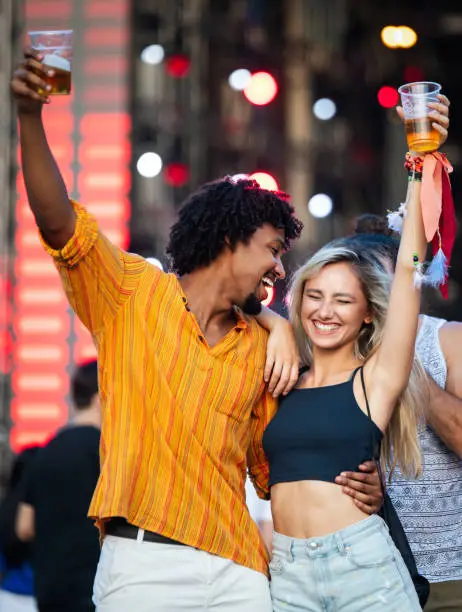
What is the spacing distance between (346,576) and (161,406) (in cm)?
66

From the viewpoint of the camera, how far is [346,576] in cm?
285

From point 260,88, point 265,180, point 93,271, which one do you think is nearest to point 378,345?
point 93,271

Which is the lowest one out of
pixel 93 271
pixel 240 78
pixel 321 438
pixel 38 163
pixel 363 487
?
pixel 363 487

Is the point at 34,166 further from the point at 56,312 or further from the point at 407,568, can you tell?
the point at 56,312

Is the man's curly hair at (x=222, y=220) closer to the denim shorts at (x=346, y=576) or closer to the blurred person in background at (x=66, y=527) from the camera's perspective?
the denim shorts at (x=346, y=576)

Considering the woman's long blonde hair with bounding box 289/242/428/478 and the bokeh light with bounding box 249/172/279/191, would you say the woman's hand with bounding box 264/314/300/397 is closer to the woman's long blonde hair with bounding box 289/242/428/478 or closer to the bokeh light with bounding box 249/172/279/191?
the woman's long blonde hair with bounding box 289/242/428/478

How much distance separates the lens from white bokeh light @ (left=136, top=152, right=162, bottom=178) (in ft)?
28.6

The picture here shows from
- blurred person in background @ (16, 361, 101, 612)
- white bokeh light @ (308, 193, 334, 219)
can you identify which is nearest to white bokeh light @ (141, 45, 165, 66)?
white bokeh light @ (308, 193, 334, 219)

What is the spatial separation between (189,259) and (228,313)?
19 centimetres

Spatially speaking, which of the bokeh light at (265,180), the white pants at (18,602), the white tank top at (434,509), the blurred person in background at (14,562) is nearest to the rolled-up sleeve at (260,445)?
the white tank top at (434,509)

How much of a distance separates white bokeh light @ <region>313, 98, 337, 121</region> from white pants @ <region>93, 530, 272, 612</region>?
8.92m

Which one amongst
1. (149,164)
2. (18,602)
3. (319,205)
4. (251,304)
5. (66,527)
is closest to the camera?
(251,304)

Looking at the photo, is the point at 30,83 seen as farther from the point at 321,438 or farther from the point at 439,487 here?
the point at 439,487

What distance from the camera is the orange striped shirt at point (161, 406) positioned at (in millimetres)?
2715
